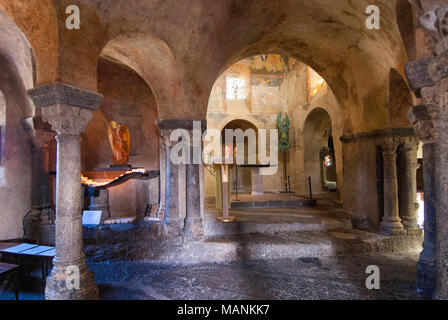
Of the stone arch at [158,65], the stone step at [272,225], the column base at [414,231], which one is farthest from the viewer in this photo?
the stone step at [272,225]

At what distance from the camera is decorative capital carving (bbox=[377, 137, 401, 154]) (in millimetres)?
6152

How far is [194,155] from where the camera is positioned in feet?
18.5

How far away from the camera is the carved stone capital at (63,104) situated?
350cm

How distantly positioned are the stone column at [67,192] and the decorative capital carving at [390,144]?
19.9 feet

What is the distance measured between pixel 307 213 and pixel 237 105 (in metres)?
8.36

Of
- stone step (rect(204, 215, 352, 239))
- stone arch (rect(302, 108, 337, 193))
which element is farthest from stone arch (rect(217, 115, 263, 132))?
stone step (rect(204, 215, 352, 239))

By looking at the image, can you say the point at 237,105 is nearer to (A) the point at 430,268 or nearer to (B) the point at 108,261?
(B) the point at 108,261

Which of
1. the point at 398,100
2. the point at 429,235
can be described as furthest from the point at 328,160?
the point at 429,235

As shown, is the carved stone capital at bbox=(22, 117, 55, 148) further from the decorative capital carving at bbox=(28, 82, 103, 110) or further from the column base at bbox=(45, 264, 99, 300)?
the column base at bbox=(45, 264, 99, 300)

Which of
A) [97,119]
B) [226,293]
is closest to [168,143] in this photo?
[226,293]

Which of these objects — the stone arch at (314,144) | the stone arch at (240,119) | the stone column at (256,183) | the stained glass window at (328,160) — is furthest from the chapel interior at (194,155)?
the stained glass window at (328,160)

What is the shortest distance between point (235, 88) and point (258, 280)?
38.5 ft

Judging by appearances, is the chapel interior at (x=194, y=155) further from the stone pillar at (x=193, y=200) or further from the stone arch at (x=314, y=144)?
the stone arch at (x=314, y=144)

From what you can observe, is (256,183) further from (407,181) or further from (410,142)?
(410,142)
